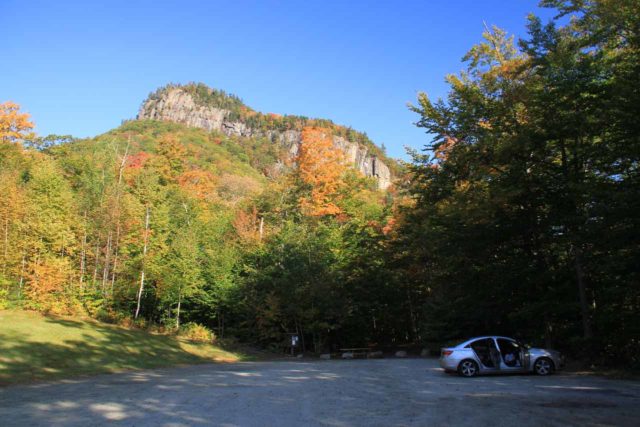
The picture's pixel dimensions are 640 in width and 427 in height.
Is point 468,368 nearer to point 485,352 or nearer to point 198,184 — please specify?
point 485,352

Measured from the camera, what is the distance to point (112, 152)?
141ft

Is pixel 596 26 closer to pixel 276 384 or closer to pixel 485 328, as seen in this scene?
pixel 485 328

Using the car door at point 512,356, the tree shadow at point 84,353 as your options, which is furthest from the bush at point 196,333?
the car door at point 512,356

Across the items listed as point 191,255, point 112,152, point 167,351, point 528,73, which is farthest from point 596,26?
point 112,152

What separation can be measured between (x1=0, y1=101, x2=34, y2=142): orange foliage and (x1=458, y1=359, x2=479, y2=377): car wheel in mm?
52303

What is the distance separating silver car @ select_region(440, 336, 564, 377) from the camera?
13.9 m

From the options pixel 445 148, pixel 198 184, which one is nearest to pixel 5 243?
pixel 198 184

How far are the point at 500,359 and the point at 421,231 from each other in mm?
10328

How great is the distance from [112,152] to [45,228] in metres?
17.6

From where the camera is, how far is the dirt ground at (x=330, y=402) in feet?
24.5

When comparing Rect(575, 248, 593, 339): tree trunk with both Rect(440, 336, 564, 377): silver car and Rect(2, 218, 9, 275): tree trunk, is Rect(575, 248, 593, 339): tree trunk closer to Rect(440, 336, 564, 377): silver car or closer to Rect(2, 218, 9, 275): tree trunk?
Rect(440, 336, 564, 377): silver car

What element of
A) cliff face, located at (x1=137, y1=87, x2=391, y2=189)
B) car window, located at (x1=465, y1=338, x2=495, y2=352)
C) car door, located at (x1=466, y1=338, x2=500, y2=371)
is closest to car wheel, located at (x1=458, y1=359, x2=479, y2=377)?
car door, located at (x1=466, y1=338, x2=500, y2=371)

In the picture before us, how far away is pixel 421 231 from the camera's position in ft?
77.6

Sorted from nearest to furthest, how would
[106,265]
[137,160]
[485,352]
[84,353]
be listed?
1. [485,352]
2. [84,353]
3. [106,265]
4. [137,160]
